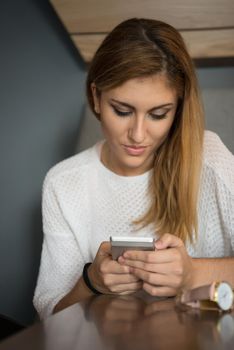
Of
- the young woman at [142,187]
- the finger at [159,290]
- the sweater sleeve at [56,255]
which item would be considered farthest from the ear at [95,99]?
the finger at [159,290]

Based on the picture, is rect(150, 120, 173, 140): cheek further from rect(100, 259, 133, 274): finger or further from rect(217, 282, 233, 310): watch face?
rect(217, 282, 233, 310): watch face

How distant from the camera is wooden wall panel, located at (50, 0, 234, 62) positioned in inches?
66.4

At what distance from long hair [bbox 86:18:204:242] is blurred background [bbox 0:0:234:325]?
1.66ft

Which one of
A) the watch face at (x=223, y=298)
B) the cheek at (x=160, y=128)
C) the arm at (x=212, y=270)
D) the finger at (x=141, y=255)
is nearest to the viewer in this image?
the watch face at (x=223, y=298)

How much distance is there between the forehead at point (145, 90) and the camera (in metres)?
1.24

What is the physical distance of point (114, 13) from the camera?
1.76m

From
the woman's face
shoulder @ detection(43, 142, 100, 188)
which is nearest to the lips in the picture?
the woman's face

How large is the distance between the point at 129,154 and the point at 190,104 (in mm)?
174

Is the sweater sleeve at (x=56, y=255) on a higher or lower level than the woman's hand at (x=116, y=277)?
lower

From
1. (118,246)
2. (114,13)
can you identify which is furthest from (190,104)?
(114,13)

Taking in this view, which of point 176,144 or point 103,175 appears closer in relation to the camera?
point 176,144

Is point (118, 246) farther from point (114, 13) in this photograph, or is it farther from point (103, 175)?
point (114, 13)

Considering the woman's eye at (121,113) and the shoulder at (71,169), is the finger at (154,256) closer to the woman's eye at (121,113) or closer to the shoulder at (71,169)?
the woman's eye at (121,113)

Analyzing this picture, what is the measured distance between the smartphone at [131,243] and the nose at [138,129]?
0.30 meters
